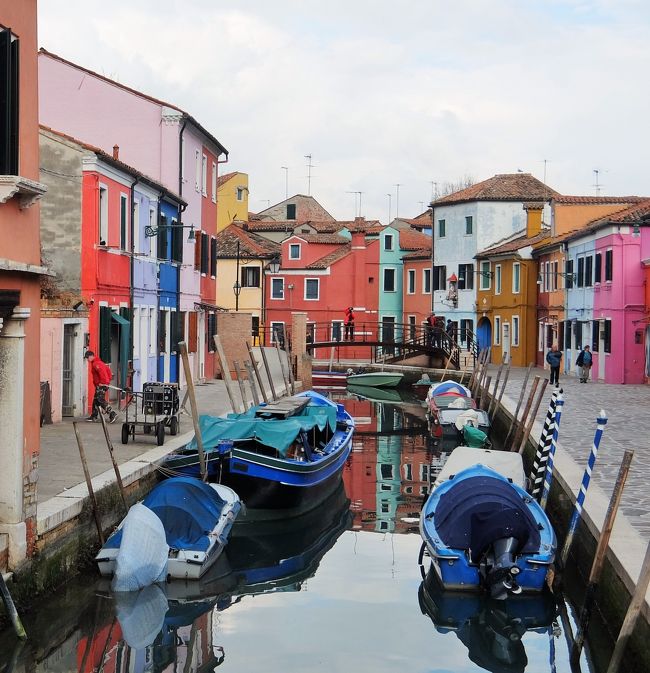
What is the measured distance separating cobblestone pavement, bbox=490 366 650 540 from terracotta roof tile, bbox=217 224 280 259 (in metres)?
22.3

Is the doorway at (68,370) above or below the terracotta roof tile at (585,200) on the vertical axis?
below

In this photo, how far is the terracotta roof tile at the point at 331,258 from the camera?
57906 mm

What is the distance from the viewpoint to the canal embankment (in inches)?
442

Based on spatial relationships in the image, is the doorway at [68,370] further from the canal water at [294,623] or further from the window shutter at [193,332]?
the window shutter at [193,332]

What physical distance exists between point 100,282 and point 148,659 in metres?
12.9

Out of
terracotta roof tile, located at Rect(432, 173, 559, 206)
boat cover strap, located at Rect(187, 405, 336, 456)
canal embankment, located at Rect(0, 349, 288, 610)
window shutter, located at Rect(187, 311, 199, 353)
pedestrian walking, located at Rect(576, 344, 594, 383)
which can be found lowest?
canal embankment, located at Rect(0, 349, 288, 610)

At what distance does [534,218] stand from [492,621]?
40.6 m

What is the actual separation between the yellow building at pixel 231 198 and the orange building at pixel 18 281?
55342 mm

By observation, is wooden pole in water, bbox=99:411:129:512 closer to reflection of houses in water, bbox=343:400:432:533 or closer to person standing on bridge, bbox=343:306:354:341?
reflection of houses in water, bbox=343:400:432:533

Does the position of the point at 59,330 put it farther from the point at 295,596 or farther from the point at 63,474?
the point at 295,596

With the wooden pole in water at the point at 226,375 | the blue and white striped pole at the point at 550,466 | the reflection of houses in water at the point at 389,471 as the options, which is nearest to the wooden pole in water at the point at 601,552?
the blue and white striped pole at the point at 550,466

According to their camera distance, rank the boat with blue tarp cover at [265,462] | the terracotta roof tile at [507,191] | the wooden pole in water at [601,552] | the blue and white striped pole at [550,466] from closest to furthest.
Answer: the wooden pole in water at [601,552], the blue and white striped pole at [550,466], the boat with blue tarp cover at [265,462], the terracotta roof tile at [507,191]

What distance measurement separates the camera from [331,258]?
58719 mm

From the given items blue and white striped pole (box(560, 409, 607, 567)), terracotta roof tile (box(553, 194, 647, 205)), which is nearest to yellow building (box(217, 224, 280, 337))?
terracotta roof tile (box(553, 194, 647, 205))
